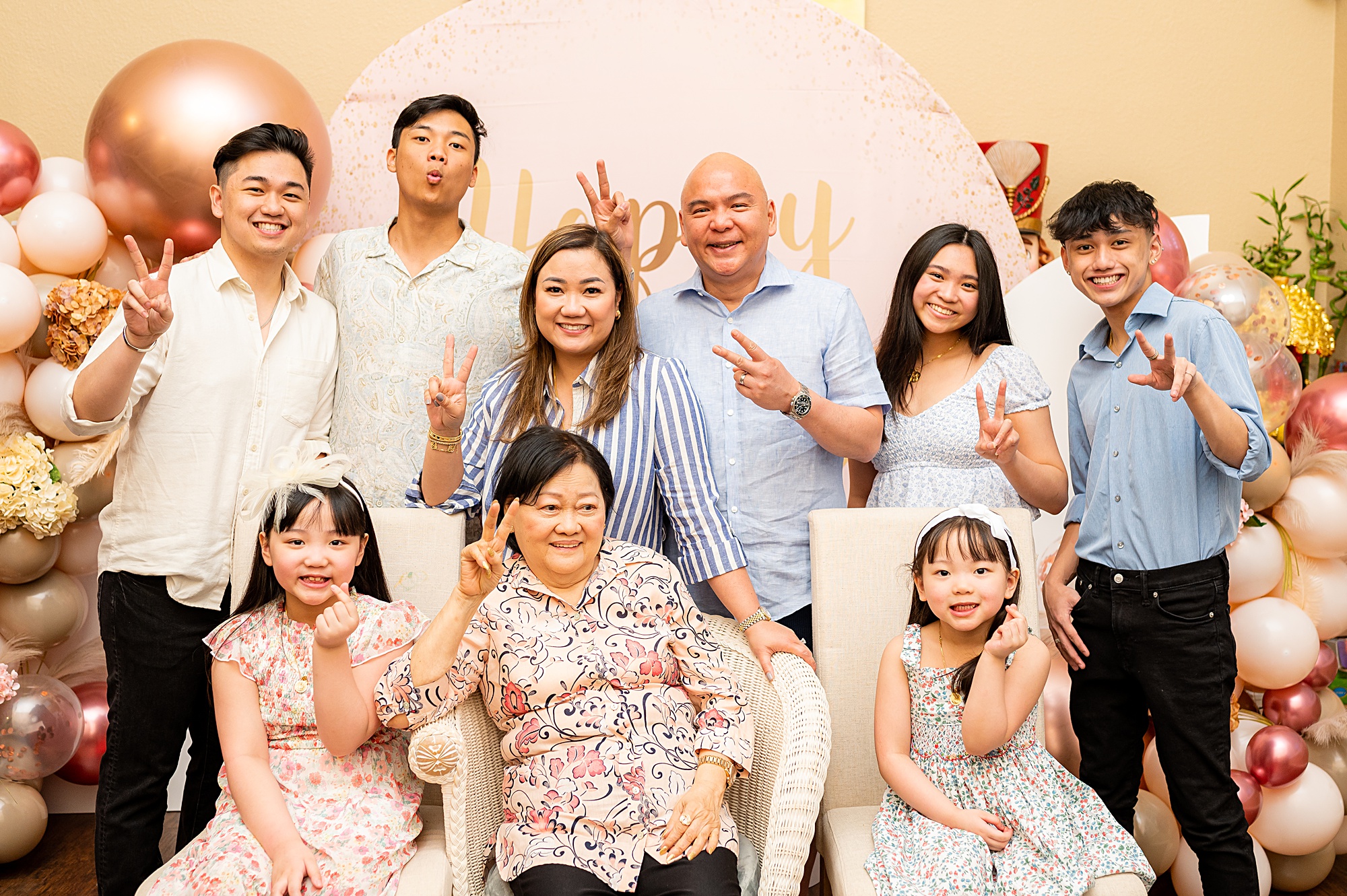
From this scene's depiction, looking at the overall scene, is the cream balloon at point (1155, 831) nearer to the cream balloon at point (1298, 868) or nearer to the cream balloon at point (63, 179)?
the cream balloon at point (1298, 868)

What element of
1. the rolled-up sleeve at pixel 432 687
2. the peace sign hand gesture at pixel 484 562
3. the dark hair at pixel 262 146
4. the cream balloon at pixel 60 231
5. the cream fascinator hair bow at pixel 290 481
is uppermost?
the dark hair at pixel 262 146

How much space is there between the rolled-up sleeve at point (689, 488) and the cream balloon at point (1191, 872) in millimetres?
1413

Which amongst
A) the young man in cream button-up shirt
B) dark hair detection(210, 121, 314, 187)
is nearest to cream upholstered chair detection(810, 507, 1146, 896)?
the young man in cream button-up shirt

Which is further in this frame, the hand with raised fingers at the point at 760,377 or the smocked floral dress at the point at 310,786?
the hand with raised fingers at the point at 760,377

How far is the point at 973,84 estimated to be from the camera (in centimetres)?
378

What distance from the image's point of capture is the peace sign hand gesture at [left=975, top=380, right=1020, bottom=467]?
210 centimetres

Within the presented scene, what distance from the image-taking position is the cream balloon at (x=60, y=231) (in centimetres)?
273

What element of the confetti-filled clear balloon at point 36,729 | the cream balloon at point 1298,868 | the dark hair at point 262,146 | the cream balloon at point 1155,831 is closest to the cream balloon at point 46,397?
the confetti-filled clear balloon at point 36,729

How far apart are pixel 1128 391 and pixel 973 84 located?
1.95m

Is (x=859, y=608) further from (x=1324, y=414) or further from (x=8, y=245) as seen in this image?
(x=8, y=245)

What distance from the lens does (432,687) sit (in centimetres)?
183

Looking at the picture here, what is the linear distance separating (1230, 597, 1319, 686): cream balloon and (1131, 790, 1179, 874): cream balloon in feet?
1.37

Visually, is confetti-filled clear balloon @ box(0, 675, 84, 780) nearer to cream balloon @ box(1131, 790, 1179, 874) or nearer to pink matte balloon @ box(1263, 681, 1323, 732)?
cream balloon @ box(1131, 790, 1179, 874)

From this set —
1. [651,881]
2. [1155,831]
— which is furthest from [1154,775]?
[651,881]
